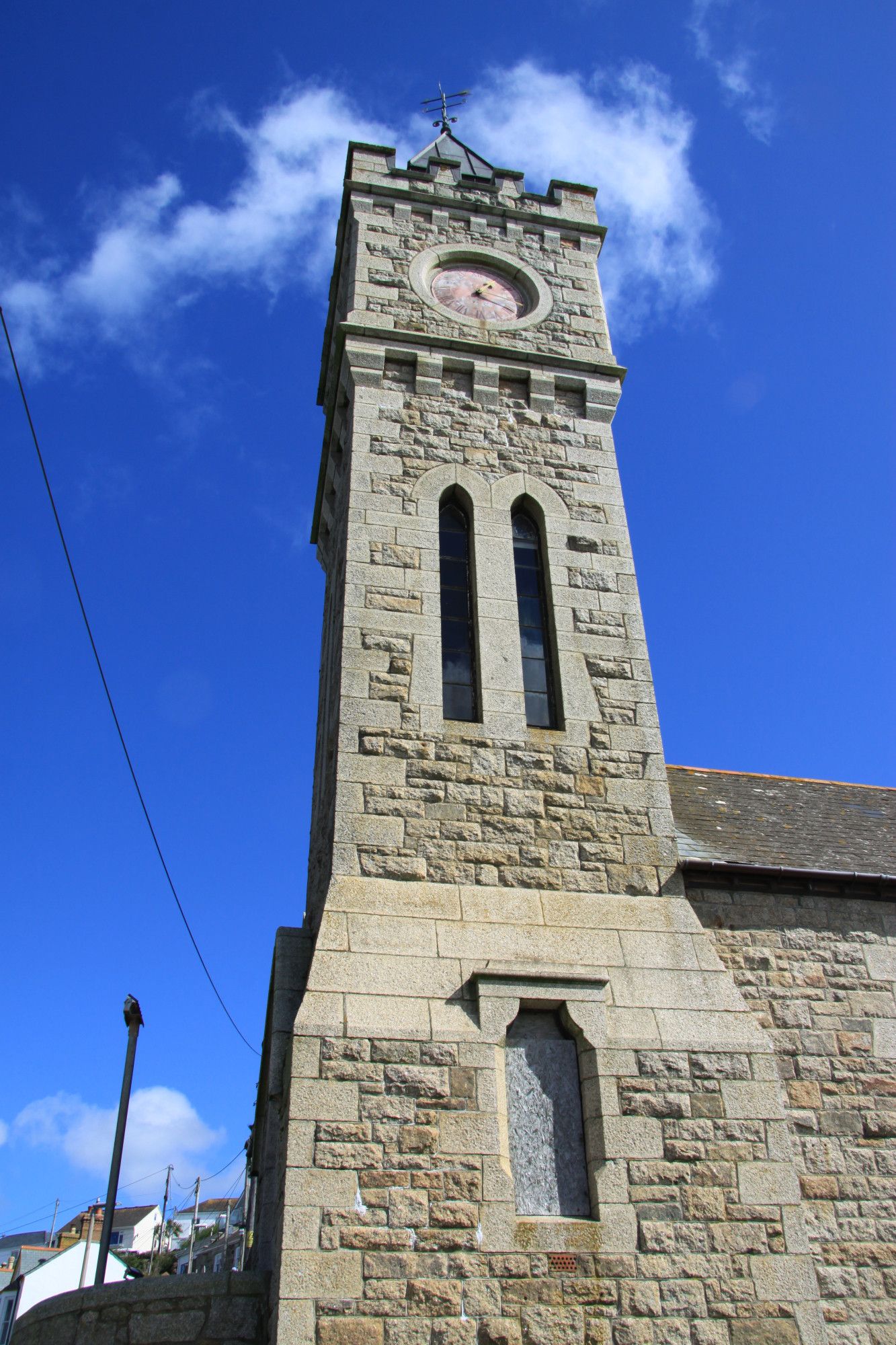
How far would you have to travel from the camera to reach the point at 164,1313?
6.09 m

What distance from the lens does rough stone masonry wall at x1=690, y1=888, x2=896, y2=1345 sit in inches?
267

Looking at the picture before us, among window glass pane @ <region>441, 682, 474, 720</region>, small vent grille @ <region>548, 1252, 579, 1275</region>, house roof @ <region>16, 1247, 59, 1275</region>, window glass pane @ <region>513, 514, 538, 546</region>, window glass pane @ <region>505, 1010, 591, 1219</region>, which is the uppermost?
house roof @ <region>16, 1247, 59, 1275</region>

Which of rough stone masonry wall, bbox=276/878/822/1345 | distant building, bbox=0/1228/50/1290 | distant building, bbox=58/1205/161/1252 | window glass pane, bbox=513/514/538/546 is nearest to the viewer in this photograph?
rough stone masonry wall, bbox=276/878/822/1345

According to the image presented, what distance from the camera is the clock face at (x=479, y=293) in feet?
36.9

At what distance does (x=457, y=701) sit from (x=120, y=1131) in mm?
5336

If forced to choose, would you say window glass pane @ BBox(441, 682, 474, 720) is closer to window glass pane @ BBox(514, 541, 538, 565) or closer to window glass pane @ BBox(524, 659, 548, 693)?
window glass pane @ BBox(524, 659, 548, 693)

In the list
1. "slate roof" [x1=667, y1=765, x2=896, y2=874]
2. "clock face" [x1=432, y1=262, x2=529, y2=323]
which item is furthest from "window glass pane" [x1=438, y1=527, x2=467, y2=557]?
"slate roof" [x1=667, y1=765, x2=896, y2=874]

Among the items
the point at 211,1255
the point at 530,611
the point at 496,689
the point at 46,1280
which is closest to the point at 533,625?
the point at 530,611

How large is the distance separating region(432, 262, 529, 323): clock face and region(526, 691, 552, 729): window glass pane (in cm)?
477

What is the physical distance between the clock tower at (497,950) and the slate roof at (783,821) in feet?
3.98

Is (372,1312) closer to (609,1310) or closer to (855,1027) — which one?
(609,1310)

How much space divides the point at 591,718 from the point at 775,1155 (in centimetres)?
358

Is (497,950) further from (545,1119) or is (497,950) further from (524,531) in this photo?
(524,531)

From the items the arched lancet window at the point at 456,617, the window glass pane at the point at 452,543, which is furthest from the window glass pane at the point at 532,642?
the window glass pane at the point at 452,543
